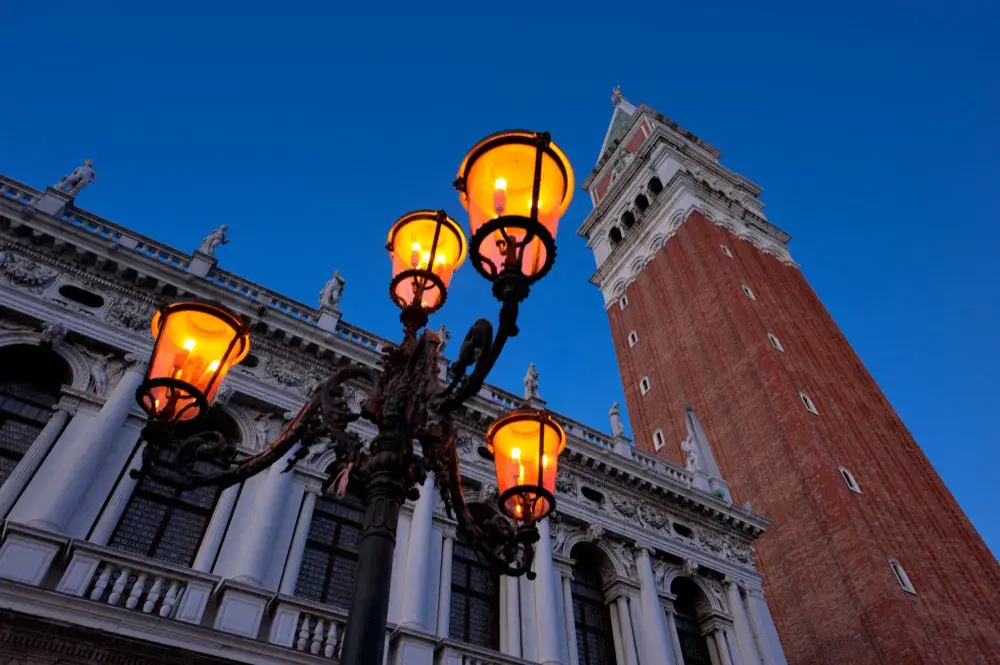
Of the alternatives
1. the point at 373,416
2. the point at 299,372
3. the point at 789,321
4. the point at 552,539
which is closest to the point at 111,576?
the point at 299,372

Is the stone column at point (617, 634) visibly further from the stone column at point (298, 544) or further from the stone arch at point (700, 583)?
the stone column at point (298, 544)

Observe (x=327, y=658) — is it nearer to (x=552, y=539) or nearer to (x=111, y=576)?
(x=111, y=576)

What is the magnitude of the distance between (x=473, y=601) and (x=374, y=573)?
33.0ft

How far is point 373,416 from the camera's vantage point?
529 centimetres

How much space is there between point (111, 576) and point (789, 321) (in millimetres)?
28328

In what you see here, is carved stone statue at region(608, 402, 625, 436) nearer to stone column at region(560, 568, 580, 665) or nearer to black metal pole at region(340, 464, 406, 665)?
stone column at region(560, 568, 580, 665)

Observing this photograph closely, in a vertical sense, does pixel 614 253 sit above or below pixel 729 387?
above

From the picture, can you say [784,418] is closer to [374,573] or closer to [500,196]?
[500,196]

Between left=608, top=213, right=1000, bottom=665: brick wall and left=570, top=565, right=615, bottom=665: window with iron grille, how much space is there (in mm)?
8551

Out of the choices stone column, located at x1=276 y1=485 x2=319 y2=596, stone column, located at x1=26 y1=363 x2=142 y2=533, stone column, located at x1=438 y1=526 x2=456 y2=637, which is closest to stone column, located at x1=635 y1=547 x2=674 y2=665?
stone column, located at x1=438 y1=526 x2=456 y2=637

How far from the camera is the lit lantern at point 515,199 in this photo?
492 centimetres

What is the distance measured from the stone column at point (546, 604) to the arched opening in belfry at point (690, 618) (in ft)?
12.9

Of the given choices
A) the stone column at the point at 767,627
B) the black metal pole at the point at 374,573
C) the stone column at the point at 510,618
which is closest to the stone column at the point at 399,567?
the stone column at the point at 510,618

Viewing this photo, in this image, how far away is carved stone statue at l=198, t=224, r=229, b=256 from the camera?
1523 centimetres
